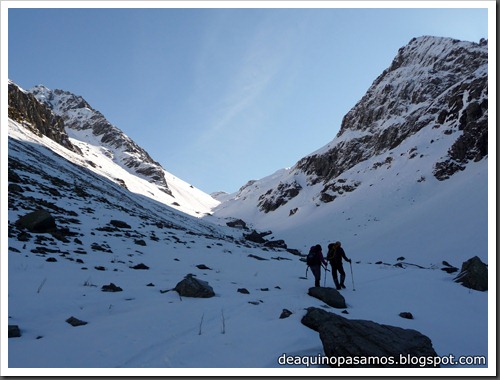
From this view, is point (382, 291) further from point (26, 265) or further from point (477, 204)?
point (477, 204)

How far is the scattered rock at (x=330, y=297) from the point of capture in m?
9.89

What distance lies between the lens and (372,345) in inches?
218

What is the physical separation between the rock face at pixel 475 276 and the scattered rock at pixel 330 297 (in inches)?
262

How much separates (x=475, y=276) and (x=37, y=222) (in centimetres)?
1864

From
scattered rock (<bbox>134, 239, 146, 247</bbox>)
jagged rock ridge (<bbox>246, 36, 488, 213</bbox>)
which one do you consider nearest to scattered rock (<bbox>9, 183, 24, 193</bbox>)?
scattered rock (<bbox>134, 239, 146, 247</bbox>)

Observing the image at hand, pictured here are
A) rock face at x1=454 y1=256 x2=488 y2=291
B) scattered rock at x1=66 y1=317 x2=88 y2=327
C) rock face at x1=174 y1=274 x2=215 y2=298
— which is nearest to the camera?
scattered rock at x1=66 y1=317 x2=88 y2=327

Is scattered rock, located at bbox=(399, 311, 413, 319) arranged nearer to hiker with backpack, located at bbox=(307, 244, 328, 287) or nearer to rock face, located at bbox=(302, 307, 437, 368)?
rock face, located at bbox=(302, 307, 437, 368)

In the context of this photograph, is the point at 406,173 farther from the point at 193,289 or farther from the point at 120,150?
the point at 120,150

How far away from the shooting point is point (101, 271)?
36.6 ft

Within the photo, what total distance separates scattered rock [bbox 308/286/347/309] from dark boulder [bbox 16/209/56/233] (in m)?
11.8

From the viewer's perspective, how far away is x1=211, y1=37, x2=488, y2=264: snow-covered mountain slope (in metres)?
30.5

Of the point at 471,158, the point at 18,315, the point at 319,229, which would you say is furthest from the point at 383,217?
the point at 18,315

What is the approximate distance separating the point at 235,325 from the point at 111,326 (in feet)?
8.65

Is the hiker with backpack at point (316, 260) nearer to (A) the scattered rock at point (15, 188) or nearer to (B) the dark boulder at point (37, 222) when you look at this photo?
(B) the dark boulder at point (37, 222)
